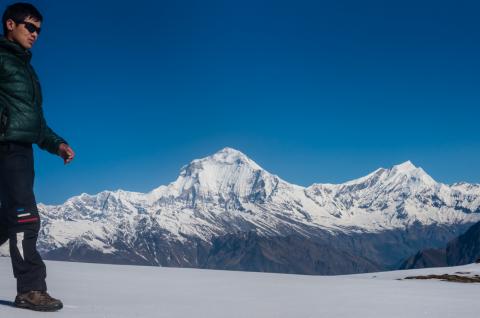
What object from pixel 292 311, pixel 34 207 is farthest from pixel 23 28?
pixel 292 311

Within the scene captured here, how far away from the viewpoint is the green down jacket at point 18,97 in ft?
17.1

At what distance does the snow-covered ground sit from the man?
0.31m

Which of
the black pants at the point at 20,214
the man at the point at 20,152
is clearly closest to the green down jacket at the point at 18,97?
the man at the point at 20,152

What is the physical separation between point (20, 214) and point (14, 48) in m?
1.61

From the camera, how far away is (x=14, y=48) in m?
5.37

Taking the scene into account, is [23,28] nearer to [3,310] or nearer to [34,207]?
[34,207]

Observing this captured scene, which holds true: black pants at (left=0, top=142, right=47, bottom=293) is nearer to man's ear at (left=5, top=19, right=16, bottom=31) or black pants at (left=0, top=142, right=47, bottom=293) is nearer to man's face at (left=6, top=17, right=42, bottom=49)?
man's face at (left=6, top=17, right=42, bottom=49)

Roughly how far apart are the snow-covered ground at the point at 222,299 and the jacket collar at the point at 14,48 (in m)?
2.43

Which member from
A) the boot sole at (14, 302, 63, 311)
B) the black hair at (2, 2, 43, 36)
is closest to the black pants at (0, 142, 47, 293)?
the boot sole at (14, 302, 63, 311)

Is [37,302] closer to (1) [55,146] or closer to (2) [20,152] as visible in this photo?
(2) [20,152]

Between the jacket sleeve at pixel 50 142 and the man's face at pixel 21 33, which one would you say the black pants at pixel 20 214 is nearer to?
the jacket sleeve at pixel 50 142

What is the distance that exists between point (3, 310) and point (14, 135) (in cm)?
159

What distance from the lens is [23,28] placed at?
5426 millimetres

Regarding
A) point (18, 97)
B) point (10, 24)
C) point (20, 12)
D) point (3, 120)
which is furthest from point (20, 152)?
point (20, 12)
